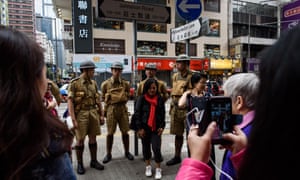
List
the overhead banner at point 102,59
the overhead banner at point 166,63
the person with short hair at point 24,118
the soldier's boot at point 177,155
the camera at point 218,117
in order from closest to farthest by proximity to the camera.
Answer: the person with short hair at point 24,118
the camera at point 218,117
the soldier's boot at point 177,155
the overhead banner at point 102,59
the overhead banner at point 166,63

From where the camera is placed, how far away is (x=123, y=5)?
3357 millimetres

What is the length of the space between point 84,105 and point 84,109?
0.07 meters

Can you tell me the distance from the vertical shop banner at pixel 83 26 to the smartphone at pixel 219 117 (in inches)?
624

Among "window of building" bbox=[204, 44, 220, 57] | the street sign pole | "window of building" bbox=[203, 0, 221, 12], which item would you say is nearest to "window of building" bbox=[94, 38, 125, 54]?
"window of building" bbox=[204, 44, 220, 57]

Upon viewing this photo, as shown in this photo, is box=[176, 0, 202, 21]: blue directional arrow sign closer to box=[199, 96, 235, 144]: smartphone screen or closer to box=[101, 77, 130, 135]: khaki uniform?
box=[101, 77, 130, 135]: khaki uniform

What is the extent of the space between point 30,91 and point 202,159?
71 cm

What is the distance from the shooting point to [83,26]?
15.5m

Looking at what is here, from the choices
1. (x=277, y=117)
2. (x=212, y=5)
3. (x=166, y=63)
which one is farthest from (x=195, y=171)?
(x=212, y=5)

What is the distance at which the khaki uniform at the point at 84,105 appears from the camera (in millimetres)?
3277

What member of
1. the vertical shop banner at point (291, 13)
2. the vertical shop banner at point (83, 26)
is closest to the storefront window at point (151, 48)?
the vertical shop banner at point (83, 26)

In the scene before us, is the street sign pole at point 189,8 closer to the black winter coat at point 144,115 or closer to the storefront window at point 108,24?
the black winter coat at point 144,115

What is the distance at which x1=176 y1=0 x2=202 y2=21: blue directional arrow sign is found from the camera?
3473 millimetres

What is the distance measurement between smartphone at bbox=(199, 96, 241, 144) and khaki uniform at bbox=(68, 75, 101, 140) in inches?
106

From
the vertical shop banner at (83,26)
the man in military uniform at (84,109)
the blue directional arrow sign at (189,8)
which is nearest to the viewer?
the man in military uniform at (84,109)
